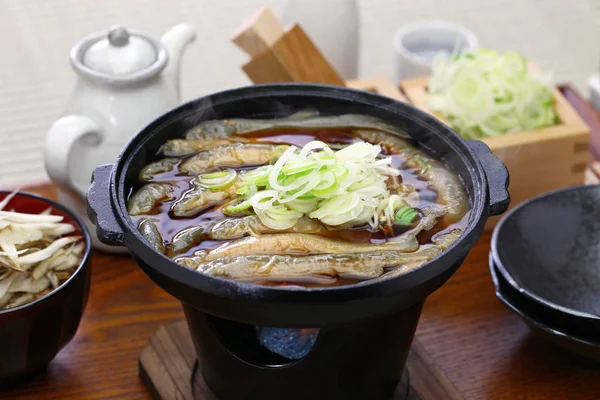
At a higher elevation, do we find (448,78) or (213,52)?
(448,78)

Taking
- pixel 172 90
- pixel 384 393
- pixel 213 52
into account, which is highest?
pixel 172 90

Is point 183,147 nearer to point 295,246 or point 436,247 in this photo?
point 295,246

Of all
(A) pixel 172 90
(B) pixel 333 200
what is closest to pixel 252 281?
(B) pixel 333 200

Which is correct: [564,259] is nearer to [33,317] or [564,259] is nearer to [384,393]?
[384,393]

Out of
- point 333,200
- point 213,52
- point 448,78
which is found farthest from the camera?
point 213,52

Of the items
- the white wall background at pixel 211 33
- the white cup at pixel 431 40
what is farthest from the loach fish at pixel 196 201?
the white wall background at pixel 211 33

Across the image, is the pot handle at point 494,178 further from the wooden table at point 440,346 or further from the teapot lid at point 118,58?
the teapot lid at point 118,58

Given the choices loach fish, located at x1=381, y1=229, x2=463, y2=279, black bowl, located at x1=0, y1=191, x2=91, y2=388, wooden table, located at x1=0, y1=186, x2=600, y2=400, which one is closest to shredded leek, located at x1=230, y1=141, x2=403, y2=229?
loach fish, located at x1=381, y1=229, x2=463, y2=279
